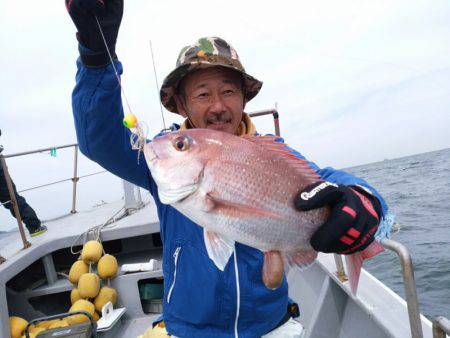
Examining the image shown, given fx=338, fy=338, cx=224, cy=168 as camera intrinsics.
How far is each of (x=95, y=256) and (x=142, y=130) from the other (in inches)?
116

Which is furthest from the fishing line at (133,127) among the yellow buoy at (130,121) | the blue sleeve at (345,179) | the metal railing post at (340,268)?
the metal railing post at (340,268)

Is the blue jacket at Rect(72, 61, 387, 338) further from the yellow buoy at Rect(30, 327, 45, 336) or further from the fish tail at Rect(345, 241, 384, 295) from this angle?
the yellow buoy at Rect(30, 327, 45, 336)

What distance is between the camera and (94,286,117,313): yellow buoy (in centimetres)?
408

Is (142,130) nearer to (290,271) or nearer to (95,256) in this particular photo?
(95,256)

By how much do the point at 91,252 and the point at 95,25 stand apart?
3191 millimetres

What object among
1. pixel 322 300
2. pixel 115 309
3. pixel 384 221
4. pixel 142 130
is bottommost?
pixel 115 309

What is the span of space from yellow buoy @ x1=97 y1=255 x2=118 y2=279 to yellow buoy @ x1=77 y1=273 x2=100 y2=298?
0.48 feet

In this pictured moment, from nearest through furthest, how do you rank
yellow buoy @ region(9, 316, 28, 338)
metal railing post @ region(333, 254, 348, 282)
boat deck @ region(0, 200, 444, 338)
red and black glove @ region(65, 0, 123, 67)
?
red and black glove @ region(65, 0, 123, 67) < boat deck @ region(0, 200, 444, 338) < metal railing post @ region(333, 254, 348, 282) < yellow buoy @ region(9, 316, 28, 338)

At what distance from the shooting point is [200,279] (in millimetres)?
1979

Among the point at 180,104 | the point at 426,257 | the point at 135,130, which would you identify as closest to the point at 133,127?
the point at 135,130

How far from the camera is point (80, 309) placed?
3857 mm

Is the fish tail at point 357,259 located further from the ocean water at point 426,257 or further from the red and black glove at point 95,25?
the ocean water at point 426,257

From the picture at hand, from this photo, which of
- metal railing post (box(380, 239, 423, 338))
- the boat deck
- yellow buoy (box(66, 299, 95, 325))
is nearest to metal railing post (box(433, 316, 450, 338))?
metal railing post (box(380, 239, 423, 338))

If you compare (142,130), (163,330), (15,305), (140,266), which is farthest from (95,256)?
(142,130)
